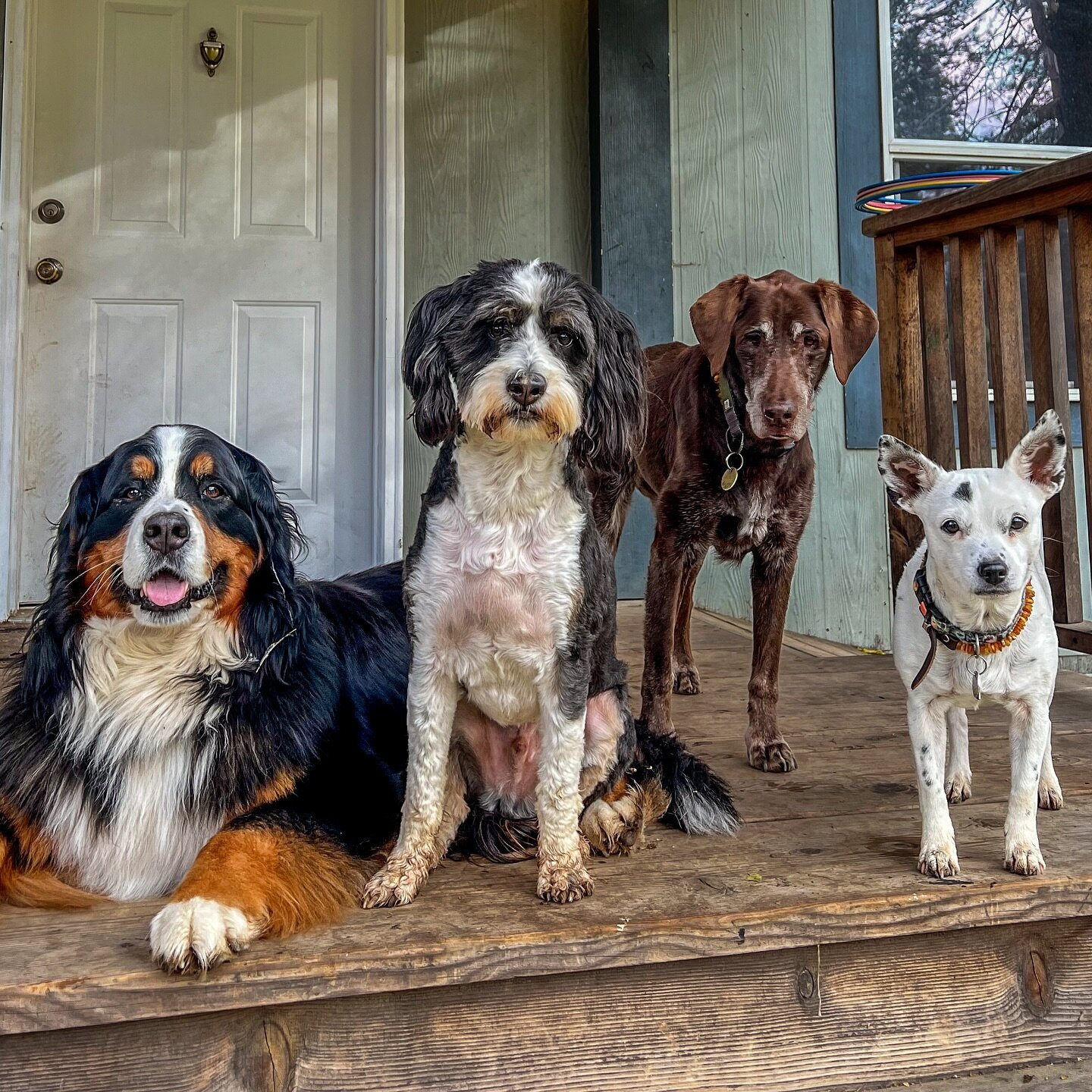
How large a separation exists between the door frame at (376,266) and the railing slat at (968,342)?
87.7 inches

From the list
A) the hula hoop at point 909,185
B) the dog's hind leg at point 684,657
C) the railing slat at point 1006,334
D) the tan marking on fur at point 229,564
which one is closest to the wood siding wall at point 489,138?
the hula hoop at point 909,185

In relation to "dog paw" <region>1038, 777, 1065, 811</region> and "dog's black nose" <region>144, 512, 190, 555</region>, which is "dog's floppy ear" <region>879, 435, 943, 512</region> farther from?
"dog's black nose" <region>144, 512, 190, 555</region>

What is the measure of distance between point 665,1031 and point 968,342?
2.39m

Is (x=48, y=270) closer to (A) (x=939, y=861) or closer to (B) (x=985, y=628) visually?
(B) (x=985, y=628)

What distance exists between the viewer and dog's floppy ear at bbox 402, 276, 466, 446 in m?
1.82

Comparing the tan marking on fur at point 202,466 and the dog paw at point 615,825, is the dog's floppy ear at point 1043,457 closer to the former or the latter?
the dog paw at point 615,825

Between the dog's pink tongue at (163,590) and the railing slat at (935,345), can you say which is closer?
the dog's pink tongue at (163,590)

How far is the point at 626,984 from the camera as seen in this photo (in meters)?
1.68

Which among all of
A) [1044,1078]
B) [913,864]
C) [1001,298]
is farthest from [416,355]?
[1001,298]

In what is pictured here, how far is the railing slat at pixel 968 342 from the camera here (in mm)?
3174

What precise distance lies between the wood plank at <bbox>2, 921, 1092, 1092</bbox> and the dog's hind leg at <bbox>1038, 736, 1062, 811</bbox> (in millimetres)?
387

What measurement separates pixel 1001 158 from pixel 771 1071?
4.92 metres

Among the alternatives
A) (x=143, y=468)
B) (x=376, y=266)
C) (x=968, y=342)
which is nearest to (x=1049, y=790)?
(x=968, y=342)

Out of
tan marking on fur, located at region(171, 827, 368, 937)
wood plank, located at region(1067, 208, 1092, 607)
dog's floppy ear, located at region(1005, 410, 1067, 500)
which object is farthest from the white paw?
→ wood plank, located at region(1067, 208, 1092, 607)
